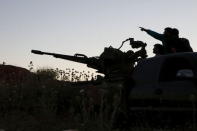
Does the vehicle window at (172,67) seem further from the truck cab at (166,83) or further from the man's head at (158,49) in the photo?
the man's head at (158,49)

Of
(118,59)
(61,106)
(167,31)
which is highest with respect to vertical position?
(167,31)

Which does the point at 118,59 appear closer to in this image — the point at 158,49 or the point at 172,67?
the point at 158,49

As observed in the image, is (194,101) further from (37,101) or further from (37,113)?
(37,101)

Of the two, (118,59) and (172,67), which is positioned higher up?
(118,59)

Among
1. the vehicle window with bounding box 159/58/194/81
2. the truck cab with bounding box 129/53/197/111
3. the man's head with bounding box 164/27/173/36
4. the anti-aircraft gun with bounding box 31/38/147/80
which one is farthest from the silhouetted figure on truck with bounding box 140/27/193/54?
the vehicle window with bounding box 159/58/194/81

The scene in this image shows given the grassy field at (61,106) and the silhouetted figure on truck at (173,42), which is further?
the silhouetted figure on truck at (173,42)

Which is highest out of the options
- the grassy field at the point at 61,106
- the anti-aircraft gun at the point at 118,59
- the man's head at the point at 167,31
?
the man's head at the point at 167,31

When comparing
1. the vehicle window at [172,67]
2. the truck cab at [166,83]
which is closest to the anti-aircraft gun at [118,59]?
the truck cab at [166,83]

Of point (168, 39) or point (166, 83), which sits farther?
point (168, 39)

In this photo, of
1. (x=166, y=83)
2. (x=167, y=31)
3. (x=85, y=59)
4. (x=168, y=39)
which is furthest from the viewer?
(x=85, y=59)

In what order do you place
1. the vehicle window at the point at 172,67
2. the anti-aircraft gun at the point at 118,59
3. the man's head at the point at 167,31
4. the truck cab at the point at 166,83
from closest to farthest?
the truck cab at the point at 166,83
the vehicle window at the point at 172,67
the man's head at the point at 167,31
the anti-aircraft gun at the point at 118,59

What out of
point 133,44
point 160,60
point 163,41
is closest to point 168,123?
point 160,60

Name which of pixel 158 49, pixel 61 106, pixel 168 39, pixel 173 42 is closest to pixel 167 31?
pixel 168 39

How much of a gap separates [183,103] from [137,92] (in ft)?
3.26
